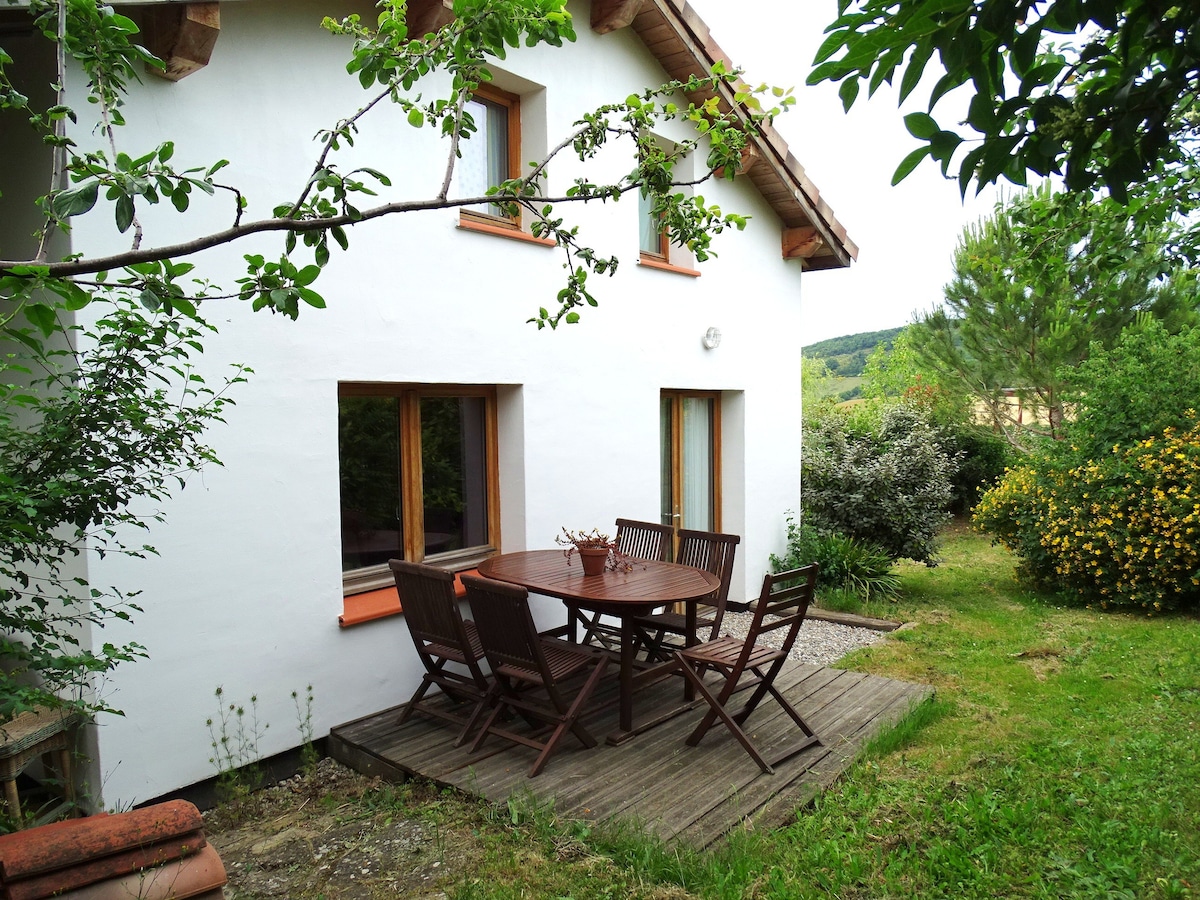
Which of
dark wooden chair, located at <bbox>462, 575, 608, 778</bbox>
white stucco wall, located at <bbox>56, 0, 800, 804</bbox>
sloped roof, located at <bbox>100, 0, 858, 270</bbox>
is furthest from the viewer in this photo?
sloped roof, located at <bbox>100, 0, 858, 270</bbox>

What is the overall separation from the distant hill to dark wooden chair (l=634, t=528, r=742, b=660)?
30.2 m

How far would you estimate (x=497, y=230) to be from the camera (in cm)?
634

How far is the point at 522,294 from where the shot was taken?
653cm

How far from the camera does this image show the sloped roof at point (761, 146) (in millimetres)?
7402

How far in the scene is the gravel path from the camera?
24.8ft

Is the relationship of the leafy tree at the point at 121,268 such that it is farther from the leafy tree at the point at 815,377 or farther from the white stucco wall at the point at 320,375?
the leafy tree at the point at 815,377

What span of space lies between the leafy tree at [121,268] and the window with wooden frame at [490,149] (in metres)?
1.79

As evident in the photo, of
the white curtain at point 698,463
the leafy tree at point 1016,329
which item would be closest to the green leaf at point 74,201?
the white curtain at point 698,463

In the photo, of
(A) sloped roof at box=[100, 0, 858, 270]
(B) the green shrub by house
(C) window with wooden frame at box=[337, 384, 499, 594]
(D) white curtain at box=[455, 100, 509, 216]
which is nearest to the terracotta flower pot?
(C) window with wooden frame at box=[337, 384, 499, 594]

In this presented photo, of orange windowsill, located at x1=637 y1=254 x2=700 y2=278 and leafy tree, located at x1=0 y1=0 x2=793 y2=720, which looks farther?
orange windowsill, located at x1=637 y1=254 x2=700 y2=278

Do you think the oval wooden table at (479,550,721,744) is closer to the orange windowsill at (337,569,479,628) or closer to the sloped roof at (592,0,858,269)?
the orange windowsill at (337,569,479,628)

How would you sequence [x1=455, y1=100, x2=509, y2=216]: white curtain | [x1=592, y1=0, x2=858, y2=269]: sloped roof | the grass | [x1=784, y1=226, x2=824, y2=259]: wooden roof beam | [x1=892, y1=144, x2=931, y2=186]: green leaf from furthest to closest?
[x1=784, y1=226, x2=824, y2=259]: wooden roof beam < [x1=592, y1=0, x2=858, y2=269]: sloped roof < [x1=455, y1=100, x2=509, y2=216]: white curtain < the grass < [x1=892, y1=144, x2=931, y2=186]: green leaf

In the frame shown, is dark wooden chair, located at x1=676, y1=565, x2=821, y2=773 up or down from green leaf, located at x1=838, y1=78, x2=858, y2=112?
down

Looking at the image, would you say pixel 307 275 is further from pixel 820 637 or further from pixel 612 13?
pixel 820 637
